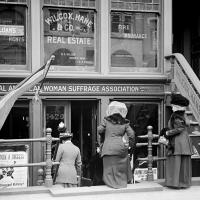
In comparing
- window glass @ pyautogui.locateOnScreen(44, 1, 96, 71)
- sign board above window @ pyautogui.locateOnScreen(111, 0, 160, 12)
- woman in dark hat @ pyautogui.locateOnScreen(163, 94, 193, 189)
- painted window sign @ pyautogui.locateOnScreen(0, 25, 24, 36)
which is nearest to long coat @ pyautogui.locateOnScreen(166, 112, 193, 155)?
woman in dark hat @ pyautogui.locateOnScreen(163, 94, 193, 189)

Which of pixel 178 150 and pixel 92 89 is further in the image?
pixel 92 89

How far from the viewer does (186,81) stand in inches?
389

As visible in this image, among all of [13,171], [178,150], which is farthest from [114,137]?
[13,171]

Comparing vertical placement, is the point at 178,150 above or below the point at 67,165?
above

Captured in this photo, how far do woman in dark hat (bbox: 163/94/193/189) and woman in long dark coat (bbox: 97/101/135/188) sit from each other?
2.29 feet

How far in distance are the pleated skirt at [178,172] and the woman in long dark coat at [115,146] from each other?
2.40 ft

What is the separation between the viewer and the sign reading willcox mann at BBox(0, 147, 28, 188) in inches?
381

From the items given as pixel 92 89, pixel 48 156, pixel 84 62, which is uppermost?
pixel 84 62

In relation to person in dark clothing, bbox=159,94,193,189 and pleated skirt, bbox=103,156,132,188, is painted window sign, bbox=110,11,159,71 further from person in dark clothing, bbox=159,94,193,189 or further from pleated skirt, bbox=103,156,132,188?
pleated skirt, bbox=103,156,132,188

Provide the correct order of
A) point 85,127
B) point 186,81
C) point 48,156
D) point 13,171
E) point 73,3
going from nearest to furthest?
point 48,156 < point 13,171 < point 186,81 < point 73,3 < point 85,127

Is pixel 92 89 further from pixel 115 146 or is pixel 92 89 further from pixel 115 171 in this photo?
pixel 115 171

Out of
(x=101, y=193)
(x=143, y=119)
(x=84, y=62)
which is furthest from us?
(x=143, y=119)

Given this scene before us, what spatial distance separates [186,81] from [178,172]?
8.70ft

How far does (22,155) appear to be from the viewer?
9875mm
